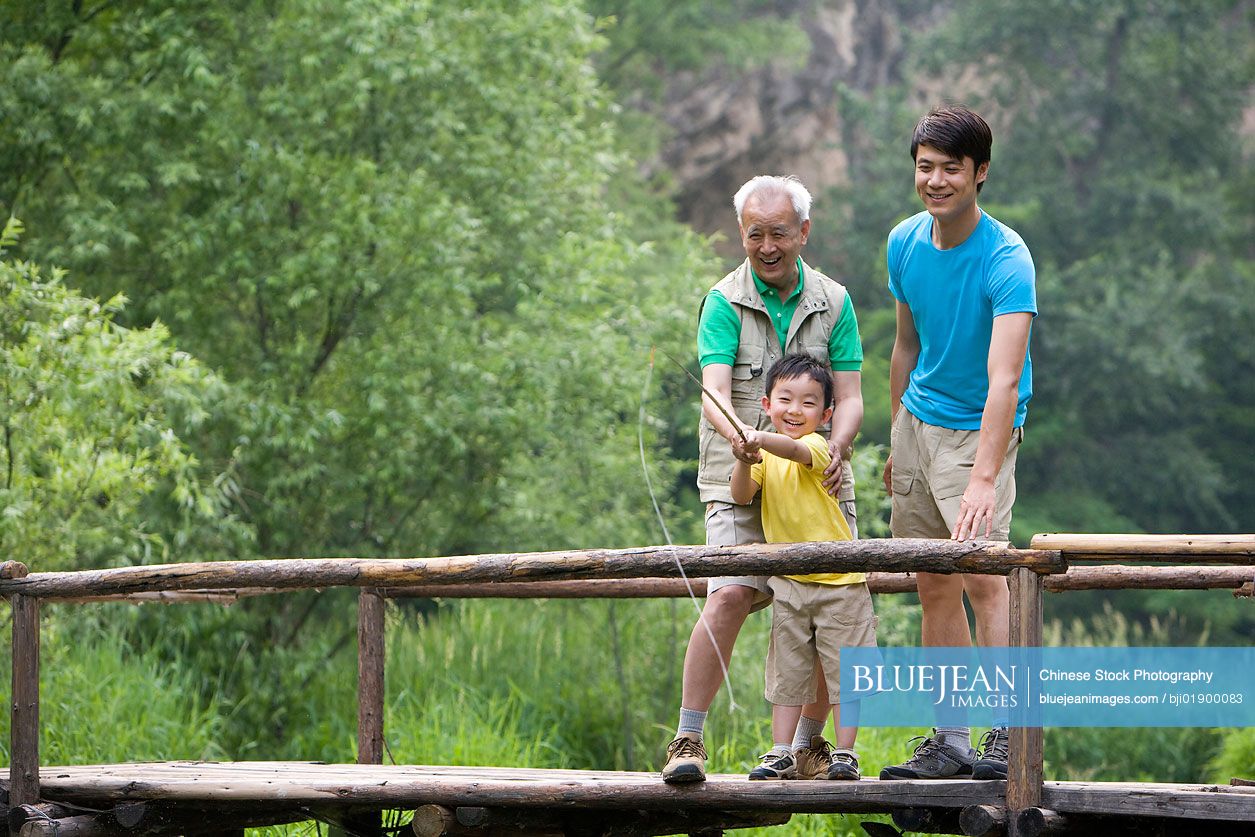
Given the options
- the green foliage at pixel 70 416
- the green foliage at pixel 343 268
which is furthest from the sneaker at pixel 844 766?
the green foliage at pixel 343 268

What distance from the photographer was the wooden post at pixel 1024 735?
148 inches

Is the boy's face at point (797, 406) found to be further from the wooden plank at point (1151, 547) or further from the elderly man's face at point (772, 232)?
the wooden plank at point (1151, 547)

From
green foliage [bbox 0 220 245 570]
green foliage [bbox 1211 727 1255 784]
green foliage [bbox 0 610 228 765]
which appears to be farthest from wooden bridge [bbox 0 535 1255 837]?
green foliage [bbox 1211 727 1255 784]

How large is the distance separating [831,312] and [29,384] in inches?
202

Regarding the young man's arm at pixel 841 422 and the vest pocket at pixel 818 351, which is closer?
the young man's arm at pixel 841 422

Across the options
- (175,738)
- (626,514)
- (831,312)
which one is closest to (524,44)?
(626,514)

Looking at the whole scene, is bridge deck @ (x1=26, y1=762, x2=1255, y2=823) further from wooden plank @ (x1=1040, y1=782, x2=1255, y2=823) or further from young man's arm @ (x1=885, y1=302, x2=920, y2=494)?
young man's arm @ (x1=885, y1=302, x2=920, y2=494)

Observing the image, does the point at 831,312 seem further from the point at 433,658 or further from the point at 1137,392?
the point at 1137,392

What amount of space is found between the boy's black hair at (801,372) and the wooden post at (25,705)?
7.77ft

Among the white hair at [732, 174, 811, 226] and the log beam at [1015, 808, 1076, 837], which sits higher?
the white hair at [732, 174, 811, 226]

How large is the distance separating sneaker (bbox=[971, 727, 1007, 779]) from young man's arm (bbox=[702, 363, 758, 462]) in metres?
0.95

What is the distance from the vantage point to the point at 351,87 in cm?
1098

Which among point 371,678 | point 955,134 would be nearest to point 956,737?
point 955,134

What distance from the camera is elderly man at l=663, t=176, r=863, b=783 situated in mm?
4090
